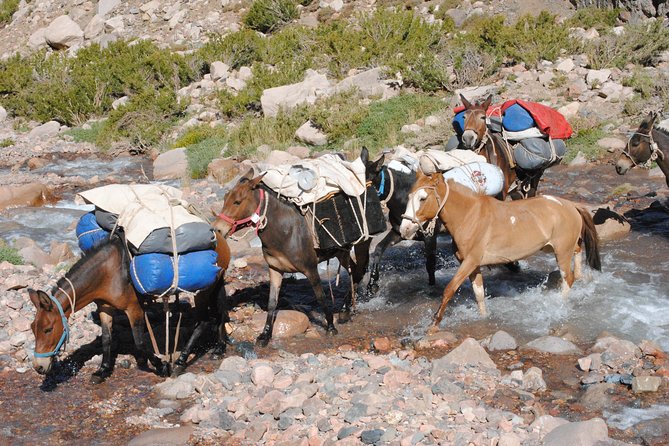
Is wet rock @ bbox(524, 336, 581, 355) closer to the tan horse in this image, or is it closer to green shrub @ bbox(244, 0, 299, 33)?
the tan horse

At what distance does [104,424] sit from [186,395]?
0.79m

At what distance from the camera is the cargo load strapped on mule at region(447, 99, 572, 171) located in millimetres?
10422

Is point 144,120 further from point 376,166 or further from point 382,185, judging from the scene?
point 376,166

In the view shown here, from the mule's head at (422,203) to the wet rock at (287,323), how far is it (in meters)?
1.78

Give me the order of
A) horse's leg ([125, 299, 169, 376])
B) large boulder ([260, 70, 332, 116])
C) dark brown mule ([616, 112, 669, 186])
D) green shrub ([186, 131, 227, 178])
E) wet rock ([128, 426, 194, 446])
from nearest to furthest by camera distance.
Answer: wet rock ([128, 426, 194, 446]) < horse's leg ([125, 299, 169, 376]) < dark brown mule ([616, 112, 669, 186]) < green shrub ([186, 131, 227, 178]) < large boulder ([260, 70, 332, 116])

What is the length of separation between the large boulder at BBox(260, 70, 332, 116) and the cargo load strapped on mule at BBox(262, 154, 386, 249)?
38.8ft

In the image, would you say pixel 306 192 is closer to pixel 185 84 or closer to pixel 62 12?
pixel 185 84

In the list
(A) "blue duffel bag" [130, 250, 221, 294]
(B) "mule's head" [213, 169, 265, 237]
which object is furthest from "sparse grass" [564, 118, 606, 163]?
(A) "blue duffel bag" [130, 250, 221, 294]

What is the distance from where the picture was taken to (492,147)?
1007cm

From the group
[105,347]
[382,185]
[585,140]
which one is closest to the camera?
[105,347]

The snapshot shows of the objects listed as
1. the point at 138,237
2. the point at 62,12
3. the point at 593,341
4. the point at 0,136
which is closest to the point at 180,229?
the point at 138,237

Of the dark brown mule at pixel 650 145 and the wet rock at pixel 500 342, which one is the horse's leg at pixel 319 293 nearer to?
the wet rock at pixel 500 342

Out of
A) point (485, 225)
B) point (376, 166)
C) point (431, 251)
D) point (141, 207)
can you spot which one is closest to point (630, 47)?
point (431, 251)

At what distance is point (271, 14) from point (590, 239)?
24266mm
